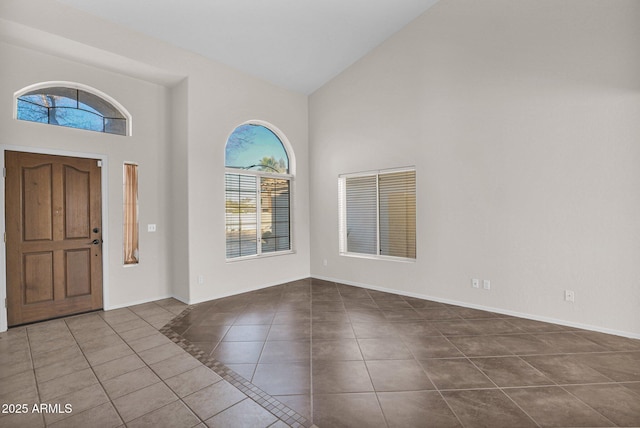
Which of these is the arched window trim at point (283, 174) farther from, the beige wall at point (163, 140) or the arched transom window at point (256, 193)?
the beige wall at point (163, 140)

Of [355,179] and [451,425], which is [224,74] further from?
[451,425]

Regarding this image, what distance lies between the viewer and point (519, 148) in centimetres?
369

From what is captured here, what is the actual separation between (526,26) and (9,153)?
639cm

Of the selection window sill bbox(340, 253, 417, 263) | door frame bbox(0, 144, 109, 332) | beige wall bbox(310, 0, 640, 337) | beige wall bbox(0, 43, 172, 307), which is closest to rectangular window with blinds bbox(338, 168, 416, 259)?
window sill bbox(340, 253, 417, 263)

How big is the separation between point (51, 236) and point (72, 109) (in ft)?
5.51

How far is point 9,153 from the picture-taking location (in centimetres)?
347

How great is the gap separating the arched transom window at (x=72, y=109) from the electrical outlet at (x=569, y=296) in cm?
614

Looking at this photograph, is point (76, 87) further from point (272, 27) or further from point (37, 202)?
point (272, 27)

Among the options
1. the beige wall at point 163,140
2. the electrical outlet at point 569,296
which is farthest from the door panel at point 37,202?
the electrical outlet at point 569,296

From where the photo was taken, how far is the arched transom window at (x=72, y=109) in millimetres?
3607

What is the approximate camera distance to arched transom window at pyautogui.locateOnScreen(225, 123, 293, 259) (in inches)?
196

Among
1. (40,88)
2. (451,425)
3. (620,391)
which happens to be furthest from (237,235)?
(620,391)

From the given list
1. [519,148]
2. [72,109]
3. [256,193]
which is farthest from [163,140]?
[519,148]

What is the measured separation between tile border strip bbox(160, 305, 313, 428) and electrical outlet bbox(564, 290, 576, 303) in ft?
11.0
